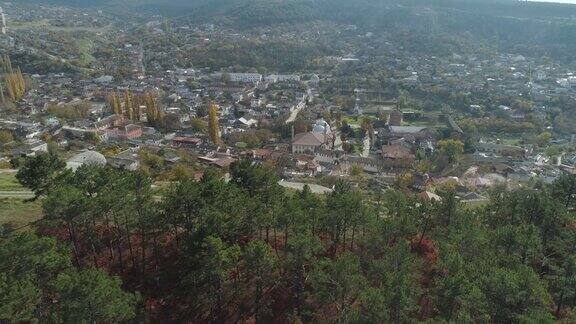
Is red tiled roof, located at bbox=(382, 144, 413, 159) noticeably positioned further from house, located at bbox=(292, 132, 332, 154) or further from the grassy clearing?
the grassy clearing

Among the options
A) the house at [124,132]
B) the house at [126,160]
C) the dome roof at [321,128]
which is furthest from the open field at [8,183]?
the dome roof at [321,128]

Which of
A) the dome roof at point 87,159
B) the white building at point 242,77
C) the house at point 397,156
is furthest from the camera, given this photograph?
the white building at point 242,77

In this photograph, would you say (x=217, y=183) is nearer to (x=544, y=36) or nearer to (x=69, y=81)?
(x=69, y=81)

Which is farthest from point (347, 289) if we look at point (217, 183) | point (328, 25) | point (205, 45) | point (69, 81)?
point (328, 25)

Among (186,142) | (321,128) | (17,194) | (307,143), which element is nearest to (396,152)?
(307,143)

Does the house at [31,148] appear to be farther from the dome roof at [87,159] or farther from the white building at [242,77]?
the white building at [242,77]

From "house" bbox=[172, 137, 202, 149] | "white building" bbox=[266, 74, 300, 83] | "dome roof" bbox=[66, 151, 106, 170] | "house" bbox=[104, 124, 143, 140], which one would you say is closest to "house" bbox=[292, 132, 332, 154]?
"house" bbox=[172, 137, 202, 149]

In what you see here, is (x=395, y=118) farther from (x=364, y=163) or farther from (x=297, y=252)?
(x=297, y=252)
